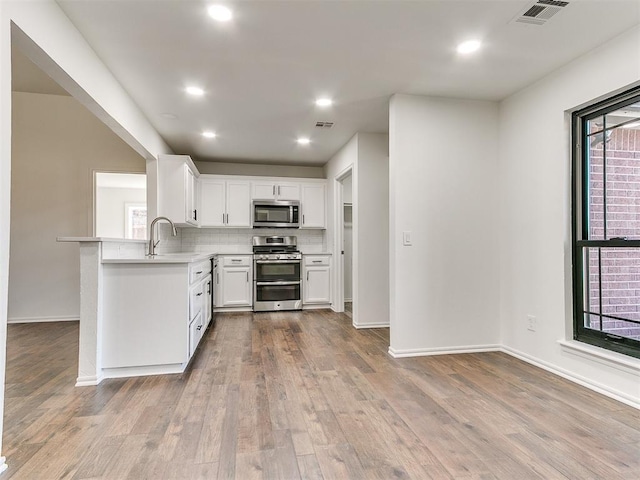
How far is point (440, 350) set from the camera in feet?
10.5

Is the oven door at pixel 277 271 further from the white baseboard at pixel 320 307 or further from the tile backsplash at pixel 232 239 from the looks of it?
the tile backsplash at pixel 232 239

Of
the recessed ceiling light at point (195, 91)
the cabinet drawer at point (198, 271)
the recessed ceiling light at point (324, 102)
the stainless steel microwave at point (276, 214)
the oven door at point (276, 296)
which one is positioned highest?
the recessed ceiling light at point (324, 102)

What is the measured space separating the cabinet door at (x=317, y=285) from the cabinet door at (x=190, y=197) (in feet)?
5.97

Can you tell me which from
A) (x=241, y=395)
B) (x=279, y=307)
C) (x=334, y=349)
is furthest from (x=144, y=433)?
(x=279, y=307)

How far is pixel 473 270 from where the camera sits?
10.8 feet

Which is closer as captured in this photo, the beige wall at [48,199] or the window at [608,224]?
the window at [608,224]

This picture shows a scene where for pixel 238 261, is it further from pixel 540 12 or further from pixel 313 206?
pixel 540 12

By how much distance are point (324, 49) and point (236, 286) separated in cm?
366

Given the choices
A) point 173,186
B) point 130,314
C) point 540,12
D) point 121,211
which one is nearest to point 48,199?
point 173,186

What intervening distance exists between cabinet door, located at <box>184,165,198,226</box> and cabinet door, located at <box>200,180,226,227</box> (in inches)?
8.7

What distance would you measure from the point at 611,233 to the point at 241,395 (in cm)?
279

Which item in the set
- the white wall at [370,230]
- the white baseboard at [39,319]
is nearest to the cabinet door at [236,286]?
the white wall at [370,230]

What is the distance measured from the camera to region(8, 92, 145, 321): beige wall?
4.42 metres

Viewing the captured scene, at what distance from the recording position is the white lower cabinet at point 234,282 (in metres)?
5.13
